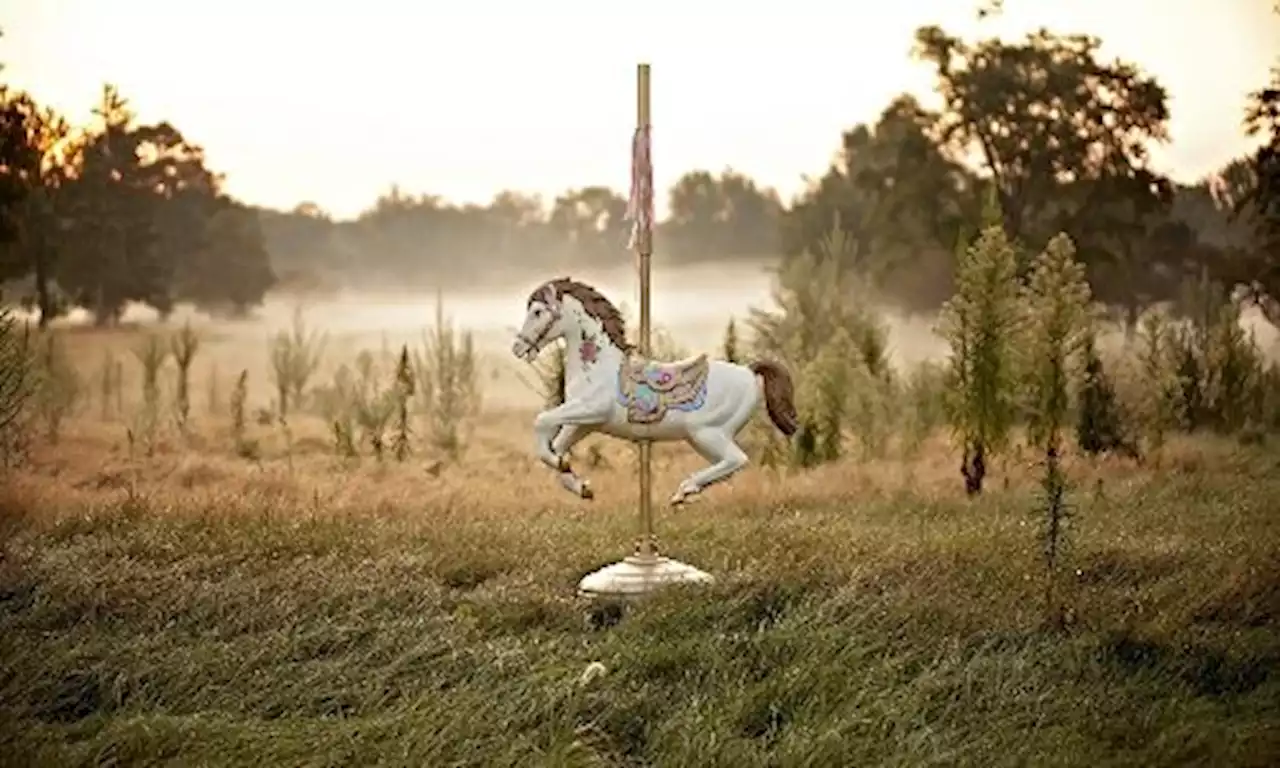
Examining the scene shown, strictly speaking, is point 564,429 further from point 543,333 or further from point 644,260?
point 644,260

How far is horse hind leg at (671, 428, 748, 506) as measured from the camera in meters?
4.52

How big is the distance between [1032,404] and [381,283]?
2030 millimetres

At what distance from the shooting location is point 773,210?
21.2 ft

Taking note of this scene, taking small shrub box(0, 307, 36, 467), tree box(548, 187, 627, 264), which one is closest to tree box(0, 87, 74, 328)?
small shrub box(0, 307, 36, 467)

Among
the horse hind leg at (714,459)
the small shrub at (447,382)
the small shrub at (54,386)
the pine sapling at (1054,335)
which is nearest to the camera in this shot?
the horse hind leg at (714,459)

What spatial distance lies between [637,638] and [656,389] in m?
0.60

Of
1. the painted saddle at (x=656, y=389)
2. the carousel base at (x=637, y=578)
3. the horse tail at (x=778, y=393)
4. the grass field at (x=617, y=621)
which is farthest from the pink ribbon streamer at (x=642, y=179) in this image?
the grass field at (x=617, y=621)

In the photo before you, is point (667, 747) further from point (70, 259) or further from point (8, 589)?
point (70, 259)

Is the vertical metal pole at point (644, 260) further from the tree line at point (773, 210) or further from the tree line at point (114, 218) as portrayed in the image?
the tree line at point (114, 218)

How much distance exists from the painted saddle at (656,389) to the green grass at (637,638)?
1.39 feet

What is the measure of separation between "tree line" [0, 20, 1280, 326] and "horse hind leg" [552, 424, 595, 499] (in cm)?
163

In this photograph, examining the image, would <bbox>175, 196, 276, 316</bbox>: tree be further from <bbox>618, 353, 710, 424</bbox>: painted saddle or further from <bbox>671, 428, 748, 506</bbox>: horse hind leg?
<bbox>671, 428, 748, 506</bbox>: horse hind leg

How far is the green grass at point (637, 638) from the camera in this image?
12.1 ft

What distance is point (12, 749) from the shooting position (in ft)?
11.8
